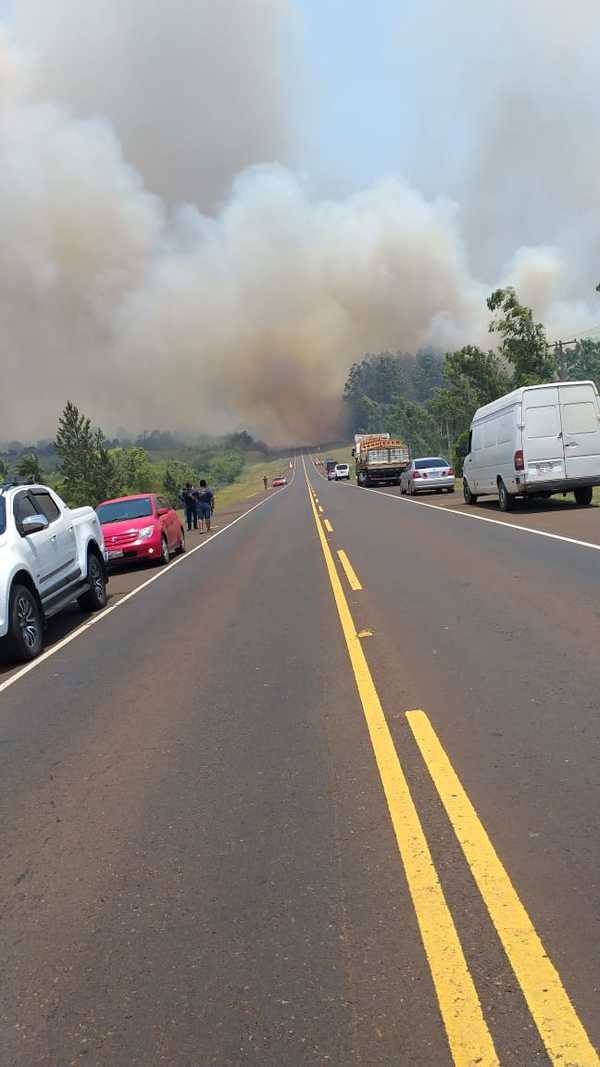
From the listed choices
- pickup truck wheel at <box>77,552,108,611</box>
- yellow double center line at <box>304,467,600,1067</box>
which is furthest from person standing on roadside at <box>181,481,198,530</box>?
yellow double center line at <box>304,467,600,1067</box>

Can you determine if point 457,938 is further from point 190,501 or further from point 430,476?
point 430,476

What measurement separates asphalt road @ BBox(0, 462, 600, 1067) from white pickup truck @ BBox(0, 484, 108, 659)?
0.70 meters

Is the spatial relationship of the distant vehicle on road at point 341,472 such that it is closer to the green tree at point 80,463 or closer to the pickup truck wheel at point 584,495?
the green tree at point 80,463

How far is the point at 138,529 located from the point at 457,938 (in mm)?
13633

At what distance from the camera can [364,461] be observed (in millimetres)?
48500

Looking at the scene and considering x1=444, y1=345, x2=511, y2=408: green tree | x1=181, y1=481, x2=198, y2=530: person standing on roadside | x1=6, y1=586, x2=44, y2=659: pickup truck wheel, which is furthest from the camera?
x1=444, y1=345, x2=511, y2=408: green tree

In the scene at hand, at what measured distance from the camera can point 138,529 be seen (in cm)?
1567

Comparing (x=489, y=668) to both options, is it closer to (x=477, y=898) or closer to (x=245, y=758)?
(x=245, y=758)

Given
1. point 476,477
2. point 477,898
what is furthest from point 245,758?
point 476,477

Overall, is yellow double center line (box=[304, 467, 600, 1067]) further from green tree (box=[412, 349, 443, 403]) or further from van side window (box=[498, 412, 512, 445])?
green tree (box=[412, 349, 443, 403])

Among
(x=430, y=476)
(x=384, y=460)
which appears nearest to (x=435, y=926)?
(x=430, y=476)

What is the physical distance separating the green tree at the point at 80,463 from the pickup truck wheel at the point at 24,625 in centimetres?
8612

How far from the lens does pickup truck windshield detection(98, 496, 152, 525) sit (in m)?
16.3

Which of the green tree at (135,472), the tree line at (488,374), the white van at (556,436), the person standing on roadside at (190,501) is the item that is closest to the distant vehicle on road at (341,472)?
the tree line at (488,374)
